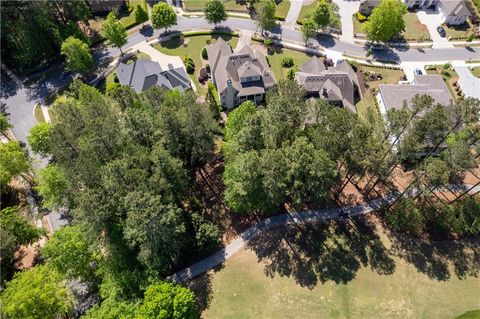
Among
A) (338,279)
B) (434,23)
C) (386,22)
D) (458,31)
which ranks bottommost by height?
(338,279)

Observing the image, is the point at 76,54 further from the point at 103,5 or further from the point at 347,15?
the point at 347,15

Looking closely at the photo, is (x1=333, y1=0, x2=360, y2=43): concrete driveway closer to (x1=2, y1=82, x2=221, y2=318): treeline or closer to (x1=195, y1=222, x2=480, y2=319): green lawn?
(x1=2, y1=82, x2=221, y2=318): treeline

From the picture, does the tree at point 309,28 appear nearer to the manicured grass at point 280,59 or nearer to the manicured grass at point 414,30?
the manicured grass at point 280,59

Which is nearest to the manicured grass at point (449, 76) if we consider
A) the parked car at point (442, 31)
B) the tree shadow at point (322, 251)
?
the parked car at point (442, 31)

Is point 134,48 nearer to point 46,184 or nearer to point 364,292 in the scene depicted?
point 46,184

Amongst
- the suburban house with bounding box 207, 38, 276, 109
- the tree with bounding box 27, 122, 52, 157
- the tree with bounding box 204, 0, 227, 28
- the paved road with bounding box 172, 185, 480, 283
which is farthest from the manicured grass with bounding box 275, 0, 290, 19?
the tree with bounding box 27, 122, 52, 157

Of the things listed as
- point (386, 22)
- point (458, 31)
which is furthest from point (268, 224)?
point (458, 31)
